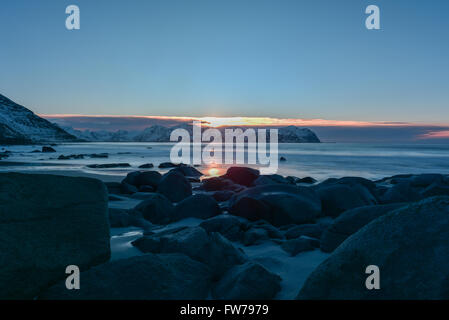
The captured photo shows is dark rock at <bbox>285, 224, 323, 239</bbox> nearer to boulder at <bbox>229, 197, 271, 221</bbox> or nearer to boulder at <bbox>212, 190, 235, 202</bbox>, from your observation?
boulder at <bbox>229, 197, 271, 221</bbox>

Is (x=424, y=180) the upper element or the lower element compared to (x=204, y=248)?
lower

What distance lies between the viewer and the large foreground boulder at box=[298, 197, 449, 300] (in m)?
2.53

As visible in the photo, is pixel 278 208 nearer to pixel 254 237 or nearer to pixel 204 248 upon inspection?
pixel 254 237

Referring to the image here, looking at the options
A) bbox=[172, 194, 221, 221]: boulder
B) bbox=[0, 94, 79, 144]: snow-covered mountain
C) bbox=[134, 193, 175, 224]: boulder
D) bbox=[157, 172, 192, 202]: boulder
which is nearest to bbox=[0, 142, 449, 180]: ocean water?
bbox=[157, 172, 192, 202]: boulder

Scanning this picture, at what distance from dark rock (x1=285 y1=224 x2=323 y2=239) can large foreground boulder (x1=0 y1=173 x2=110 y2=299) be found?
3.03 meters

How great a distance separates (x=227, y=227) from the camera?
18.1 feet

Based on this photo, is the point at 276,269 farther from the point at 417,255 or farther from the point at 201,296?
the point at 417,255

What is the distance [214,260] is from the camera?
3736 millimetres

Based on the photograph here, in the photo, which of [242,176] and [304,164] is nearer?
[242,176]

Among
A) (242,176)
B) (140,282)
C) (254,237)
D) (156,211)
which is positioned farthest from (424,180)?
(140,282)

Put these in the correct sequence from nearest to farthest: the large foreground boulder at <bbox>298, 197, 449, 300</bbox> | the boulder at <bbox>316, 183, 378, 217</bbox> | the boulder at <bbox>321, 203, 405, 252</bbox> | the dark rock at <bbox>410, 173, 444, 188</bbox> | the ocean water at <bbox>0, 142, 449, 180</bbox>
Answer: the large foreground boulder at <bbox>298, 197, 449, 300</bbox>
the boulder at <bbox>321, 203, 405, 252</bbox>
the boulder at <bbox>316, 183, 378, 217</bbox>
the dark rock at <bbox>410, 173, 444, 188</bbox>
the ocean water at <bbox>0, 142, 449, 180</bbox>

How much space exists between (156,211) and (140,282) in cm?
390

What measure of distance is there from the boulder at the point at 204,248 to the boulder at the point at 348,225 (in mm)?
1325

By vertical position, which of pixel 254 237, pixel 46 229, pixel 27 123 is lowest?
pixel 254 237
